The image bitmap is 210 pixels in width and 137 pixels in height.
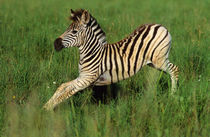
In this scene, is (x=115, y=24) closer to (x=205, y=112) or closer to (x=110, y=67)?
(x=110, y=67)

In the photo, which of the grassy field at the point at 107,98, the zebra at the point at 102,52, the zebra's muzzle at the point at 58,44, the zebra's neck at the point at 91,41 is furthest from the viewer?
the zebra's neck at the point at 91,41

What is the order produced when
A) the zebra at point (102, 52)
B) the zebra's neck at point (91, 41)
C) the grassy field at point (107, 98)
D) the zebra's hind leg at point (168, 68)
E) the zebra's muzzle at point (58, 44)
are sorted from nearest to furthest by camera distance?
the grassy field at point (107, 98)
the zebra's muzzle at point (58, 44)
the zebra at point (102, 52)
the zebra's neck at point (91, 41)
the zebra's hind leg at point (168, 68)

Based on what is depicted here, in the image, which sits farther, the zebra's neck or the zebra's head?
the zebra's neck

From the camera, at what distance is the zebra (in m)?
4.66

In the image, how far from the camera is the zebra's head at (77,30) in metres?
4.63

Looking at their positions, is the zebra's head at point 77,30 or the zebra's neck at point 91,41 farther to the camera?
the zebra's neck at point 91,41

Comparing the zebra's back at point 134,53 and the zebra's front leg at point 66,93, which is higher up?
the zebra's back at point 134,53

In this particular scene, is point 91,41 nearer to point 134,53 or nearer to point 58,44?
point 58,44

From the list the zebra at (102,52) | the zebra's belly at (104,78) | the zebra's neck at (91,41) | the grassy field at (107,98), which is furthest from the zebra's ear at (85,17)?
the grassy field at (107,98)

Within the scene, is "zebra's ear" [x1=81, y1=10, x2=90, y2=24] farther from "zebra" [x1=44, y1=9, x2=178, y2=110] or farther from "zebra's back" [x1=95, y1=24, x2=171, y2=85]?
"zebra's back" [x1=95, y1=24, x2=171, y2=85]

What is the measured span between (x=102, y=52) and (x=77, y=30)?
50 centimetres

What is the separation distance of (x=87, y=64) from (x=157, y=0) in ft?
40.9

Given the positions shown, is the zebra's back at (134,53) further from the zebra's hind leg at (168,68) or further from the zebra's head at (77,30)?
the zebra's head at (77,30)

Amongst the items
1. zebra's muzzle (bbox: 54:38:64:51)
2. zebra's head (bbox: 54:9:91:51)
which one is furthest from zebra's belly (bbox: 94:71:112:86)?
zebra's muzzle (bbox: 54:38:64:51)
